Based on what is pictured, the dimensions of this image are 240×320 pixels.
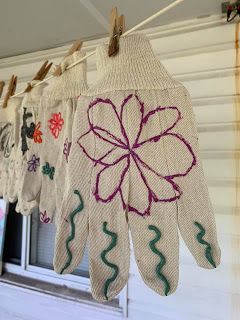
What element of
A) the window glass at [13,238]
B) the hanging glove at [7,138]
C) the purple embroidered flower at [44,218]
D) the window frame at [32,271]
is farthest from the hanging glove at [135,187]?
the window glass at [13,238]

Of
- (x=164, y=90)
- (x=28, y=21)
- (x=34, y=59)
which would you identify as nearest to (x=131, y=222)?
(x=164, y=90)

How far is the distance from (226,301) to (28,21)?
5.22ft

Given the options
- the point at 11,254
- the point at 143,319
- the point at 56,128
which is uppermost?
the point at 56,128

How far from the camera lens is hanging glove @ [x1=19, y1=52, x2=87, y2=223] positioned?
84cm

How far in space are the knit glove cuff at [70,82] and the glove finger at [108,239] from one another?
1.08 feet

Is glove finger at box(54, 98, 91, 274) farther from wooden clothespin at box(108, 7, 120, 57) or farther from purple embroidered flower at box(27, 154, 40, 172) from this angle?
purple embroidered flower at box(27, 154, 40, 172)

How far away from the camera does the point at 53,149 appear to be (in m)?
0.89

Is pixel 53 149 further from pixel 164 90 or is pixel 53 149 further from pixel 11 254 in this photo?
pixel 11 254

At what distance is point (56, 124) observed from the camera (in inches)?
34.7

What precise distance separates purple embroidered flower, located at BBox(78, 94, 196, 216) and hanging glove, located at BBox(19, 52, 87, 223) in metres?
0.21

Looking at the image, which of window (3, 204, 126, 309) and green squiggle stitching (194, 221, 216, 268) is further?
window (3, 204, 126, 309)

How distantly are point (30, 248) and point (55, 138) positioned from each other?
1297 mm

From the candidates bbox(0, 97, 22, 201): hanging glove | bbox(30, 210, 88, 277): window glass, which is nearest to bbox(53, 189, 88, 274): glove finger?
bbox(0, 97, 22, 201): hanging glove

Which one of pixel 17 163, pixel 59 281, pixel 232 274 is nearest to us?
pixel 17 163
